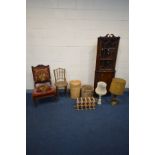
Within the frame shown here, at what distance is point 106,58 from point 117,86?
66 cm

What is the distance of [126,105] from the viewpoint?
411 cm

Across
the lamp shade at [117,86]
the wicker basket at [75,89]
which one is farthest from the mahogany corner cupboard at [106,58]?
the wicker basket at [75,89]

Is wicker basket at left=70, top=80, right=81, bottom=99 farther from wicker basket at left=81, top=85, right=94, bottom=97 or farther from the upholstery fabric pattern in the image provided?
the upholstery fabric pattern

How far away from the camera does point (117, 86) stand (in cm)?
398

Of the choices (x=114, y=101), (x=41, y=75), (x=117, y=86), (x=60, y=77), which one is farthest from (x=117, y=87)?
(x=41, y=75)

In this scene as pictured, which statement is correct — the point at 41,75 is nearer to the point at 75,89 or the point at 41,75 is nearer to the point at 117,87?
the point at 75,89

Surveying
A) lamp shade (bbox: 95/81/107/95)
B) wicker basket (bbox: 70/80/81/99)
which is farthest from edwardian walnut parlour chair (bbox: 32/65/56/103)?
lamp shade (bbox: 95/81/107/95)

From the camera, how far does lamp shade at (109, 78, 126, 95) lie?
3.94 meters

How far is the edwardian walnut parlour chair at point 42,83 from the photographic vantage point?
395cm

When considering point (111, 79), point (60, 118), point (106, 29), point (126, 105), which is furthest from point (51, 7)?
point (126, 105)

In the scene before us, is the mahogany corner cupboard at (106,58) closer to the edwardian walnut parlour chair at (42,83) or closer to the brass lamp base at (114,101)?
the brass lamp base at (114,101)
